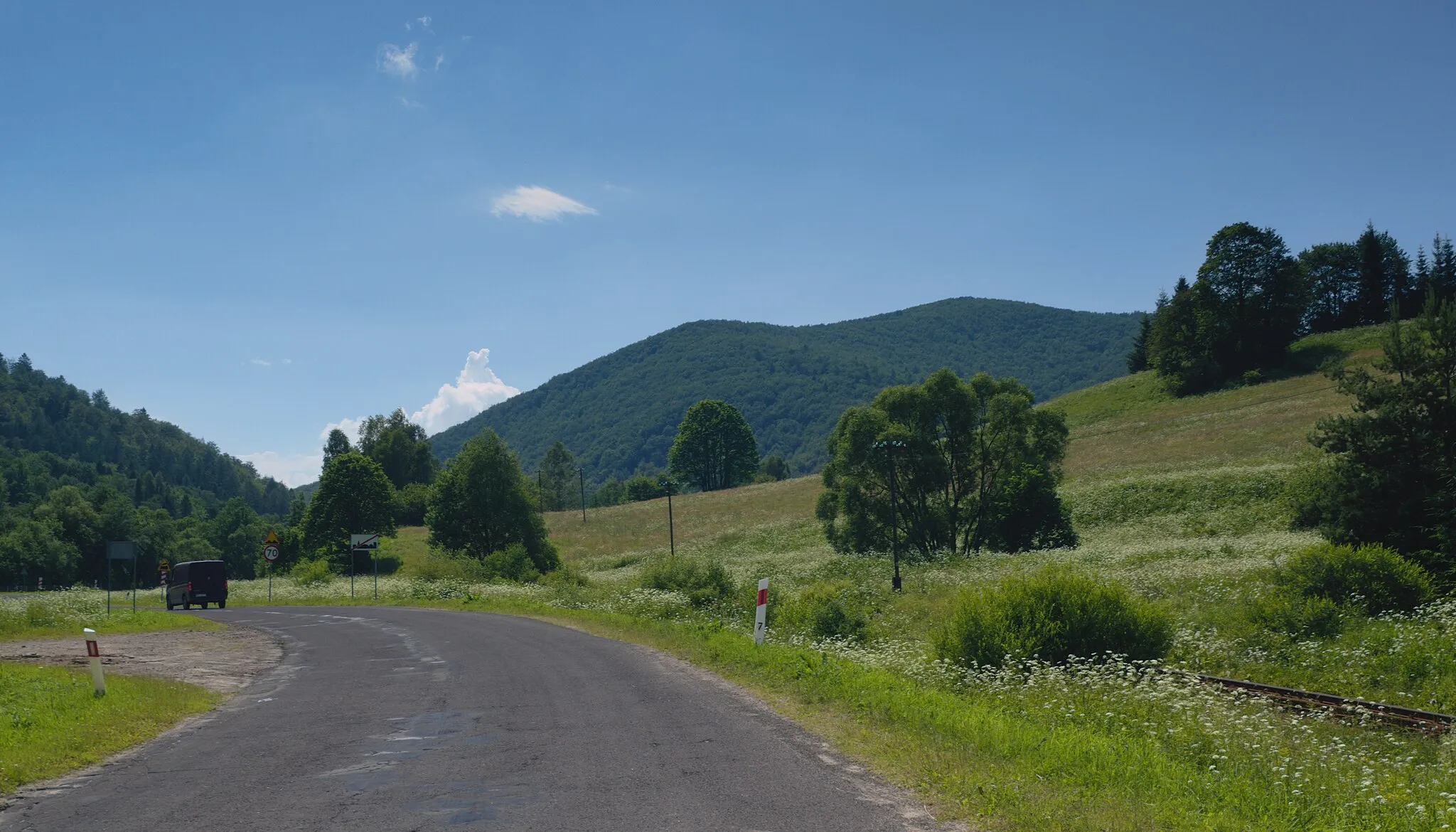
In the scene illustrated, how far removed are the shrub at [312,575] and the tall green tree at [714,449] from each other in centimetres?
7145

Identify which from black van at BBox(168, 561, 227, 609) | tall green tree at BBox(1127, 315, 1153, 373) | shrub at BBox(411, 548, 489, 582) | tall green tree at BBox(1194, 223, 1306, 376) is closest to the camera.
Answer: black van at BBox(168, 561, 227, 609)

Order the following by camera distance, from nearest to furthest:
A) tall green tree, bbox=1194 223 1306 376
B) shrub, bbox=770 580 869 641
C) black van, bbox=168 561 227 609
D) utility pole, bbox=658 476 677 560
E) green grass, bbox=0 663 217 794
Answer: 1. green grass, bbox=0 663 217 794
2. shrub, bbox=770 580 869 641
3. black van, bbox=168 561 227 609
4. utility pole, bbox=658 476 677 560
5. tall green tree, bbox=1194 223 1306 376

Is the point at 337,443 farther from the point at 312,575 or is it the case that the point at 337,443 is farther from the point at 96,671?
the point at 96,671

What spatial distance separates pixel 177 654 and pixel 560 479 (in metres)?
159

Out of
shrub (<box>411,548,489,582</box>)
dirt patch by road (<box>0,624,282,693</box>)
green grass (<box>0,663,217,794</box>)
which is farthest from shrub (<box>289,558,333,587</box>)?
green grass (<box>0,663,217,794</box>)

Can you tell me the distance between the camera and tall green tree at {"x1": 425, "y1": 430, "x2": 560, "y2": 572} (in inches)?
2827

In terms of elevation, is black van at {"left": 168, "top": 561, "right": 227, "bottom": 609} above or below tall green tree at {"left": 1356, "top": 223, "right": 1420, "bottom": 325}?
below

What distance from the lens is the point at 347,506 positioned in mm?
89438

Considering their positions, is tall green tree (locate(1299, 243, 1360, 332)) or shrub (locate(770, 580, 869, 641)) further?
tall green tree (locate(1299, 243, 1360, 332))

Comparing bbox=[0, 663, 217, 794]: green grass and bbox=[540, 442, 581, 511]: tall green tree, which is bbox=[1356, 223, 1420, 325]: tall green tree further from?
bbox=[540, 442, 581, 511]: tall green tree

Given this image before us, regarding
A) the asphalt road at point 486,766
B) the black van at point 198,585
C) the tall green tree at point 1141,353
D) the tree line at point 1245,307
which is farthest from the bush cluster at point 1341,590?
the tall green tree at point 1141,353

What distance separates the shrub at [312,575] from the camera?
6775 centimetres

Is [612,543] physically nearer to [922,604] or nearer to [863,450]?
[863,450]

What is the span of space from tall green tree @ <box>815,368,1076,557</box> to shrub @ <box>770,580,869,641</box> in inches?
1168
